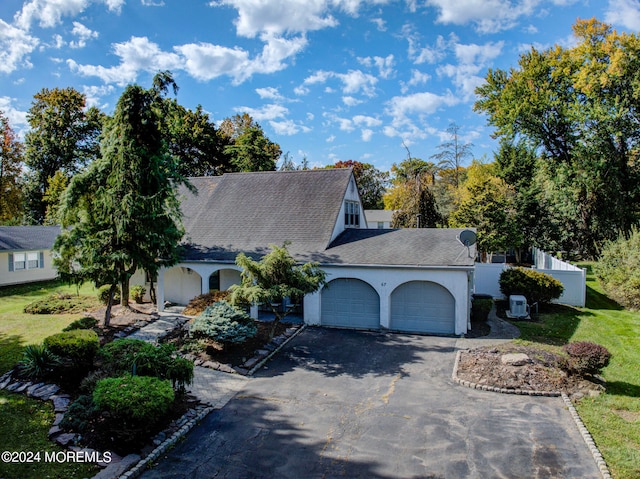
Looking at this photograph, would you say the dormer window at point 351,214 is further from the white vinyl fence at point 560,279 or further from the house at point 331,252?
the white vinyl fence at point 560,279

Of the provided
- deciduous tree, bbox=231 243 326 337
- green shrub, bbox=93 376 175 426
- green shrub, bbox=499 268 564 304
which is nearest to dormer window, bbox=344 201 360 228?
deciduous tree, bbox=231 243 326 337

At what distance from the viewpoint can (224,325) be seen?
12961 mm

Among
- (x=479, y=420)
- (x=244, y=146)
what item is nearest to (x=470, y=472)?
(x=479, y=420)

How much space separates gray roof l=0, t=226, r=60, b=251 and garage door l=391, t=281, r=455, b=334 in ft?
76.4

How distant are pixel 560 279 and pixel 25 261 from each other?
3288 cm

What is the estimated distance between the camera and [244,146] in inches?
1601

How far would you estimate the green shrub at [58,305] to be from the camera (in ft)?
61.6

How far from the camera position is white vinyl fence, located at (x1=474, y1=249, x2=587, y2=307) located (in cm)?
1948

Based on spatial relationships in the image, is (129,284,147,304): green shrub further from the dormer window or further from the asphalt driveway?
the asphalt driveway

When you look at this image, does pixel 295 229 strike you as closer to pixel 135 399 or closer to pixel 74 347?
pixel 74 347

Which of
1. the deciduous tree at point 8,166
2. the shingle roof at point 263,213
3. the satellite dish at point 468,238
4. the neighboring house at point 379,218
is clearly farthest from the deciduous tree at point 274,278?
the neighboring house at point 379,218

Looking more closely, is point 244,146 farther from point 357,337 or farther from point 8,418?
point 8,418

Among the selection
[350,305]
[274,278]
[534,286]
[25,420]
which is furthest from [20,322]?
[534,286]

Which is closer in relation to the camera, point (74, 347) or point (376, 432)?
point (376, 432)
